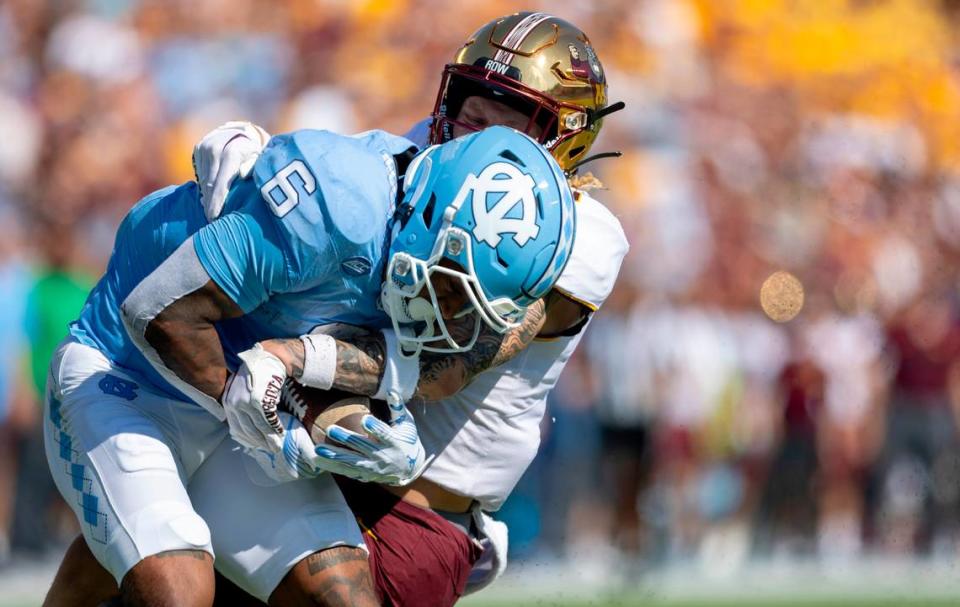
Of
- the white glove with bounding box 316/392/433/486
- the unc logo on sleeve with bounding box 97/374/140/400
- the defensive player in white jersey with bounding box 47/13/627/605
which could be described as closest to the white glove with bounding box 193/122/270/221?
the defensive player in white jersey with bounding box 47/13/627/605

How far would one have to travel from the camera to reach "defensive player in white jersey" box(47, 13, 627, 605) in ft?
11.1

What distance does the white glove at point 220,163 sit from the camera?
10.7 feet

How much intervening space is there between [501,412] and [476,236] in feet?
2.95

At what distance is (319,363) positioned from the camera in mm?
3148

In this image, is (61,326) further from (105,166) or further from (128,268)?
(128,268)

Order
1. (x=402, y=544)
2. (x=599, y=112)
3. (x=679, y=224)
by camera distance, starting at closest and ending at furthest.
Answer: (x=402, y=544)
(x=599, y=112)
(x=679, y=224)

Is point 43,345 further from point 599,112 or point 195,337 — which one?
point 195,337

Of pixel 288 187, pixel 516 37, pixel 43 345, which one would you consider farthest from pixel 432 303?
pixel 43 345

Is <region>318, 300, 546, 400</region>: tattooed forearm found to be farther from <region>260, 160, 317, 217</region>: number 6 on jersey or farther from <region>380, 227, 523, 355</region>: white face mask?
<region>260, 160, 317, 217</region>: number 6 on jersey

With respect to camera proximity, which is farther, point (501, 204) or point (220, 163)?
point (220, 163)

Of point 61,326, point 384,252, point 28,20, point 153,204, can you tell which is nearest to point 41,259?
point 61,326

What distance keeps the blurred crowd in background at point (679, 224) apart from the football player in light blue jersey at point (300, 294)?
4184 millimetres

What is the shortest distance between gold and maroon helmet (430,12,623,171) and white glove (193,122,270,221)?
69 centimetres

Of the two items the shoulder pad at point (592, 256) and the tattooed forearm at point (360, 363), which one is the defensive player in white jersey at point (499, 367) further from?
the tattooed forearm at point (360, 363)
